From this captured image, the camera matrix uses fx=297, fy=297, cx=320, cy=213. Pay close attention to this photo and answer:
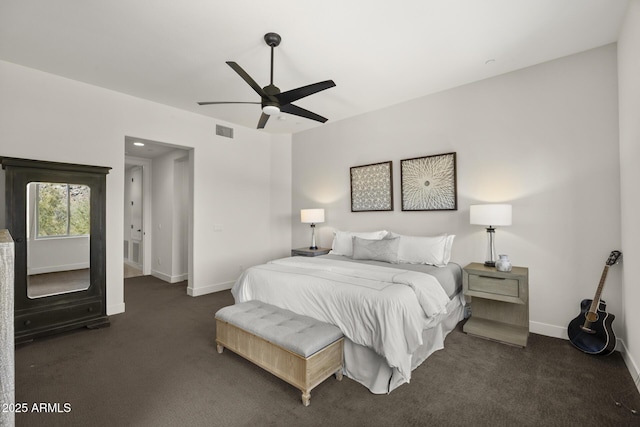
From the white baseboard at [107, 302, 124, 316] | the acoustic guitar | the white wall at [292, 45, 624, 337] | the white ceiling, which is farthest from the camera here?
the white baseboard at [107, 302, 124, 316]

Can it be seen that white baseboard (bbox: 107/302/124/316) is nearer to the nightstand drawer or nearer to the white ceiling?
the white ceiling

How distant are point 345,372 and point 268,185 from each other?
413cm

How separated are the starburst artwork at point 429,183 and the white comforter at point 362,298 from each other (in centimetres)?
140

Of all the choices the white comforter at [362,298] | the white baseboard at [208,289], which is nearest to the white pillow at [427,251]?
the white comforter at [362,298]

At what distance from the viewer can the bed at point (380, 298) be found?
2174 mm

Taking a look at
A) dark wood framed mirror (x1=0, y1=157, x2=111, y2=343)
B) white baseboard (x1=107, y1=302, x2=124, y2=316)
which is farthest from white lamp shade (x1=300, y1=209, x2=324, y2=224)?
white baseboard (x1=107, y1=302, x2=124, y2=316)

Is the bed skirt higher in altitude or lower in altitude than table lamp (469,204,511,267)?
lower

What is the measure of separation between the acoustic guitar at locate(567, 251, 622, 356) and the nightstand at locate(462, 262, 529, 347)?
418 mm

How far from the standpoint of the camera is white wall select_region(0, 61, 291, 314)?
10.9 ft

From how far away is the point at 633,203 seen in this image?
2.33m

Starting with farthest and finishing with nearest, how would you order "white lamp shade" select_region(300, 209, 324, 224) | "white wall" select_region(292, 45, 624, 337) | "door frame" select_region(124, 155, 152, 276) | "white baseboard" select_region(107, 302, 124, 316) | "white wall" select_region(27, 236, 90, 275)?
"door frame" select_region(124, 155, 152, 276), "white lamp shade" select_region(300, 209, 324, 224), "white baseboard" select_region(107, 302, 124, 316), "white wall" select_region(27, 236, 90, 275), "white wall" select_region(292, 45, 624, 337)

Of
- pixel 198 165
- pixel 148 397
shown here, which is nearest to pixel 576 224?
pixel 148 397

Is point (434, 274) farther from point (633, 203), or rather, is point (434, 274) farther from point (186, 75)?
point (186, 75)

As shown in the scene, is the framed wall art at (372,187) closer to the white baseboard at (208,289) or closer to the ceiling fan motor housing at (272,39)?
the ceiling fan motor housing at (272,39)
